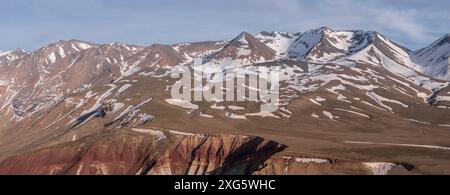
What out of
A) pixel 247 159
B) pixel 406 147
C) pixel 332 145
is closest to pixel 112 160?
pixel 247 159

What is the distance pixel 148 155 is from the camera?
6255 inches

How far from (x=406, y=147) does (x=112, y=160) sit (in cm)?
7857

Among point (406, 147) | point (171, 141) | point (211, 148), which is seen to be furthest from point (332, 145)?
point (171, 141)

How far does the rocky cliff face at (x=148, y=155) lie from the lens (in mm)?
147250

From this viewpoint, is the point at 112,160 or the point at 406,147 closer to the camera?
the point at 406,147

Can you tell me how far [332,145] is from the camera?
474ft

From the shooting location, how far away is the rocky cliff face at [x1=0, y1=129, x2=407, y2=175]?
14725cm
